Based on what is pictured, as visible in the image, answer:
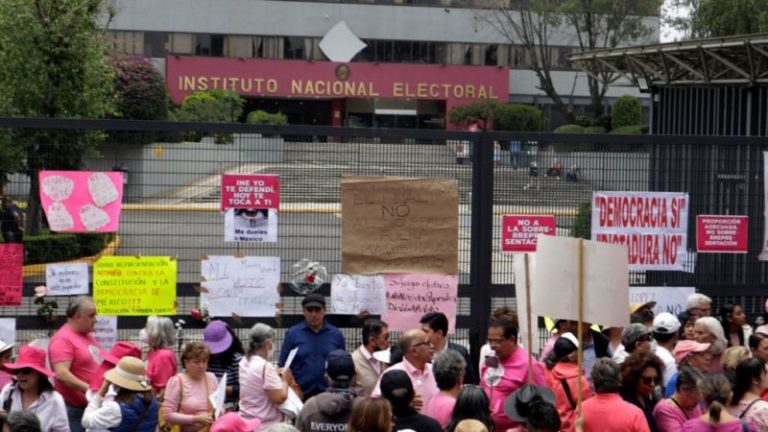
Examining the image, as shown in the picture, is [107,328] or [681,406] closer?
[681,406]

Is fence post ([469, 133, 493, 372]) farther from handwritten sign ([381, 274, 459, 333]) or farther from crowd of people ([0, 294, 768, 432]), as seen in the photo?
crowd of people ([0, 294, 768, 432])

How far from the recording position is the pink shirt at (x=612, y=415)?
7.17 metres

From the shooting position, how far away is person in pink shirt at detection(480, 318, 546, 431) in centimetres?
839

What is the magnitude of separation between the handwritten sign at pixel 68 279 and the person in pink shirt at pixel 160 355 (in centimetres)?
149

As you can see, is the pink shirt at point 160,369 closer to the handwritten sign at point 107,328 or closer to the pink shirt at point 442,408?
the handwritten sign at point 107,328

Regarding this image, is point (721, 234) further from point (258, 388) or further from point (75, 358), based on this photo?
point (75, 358)

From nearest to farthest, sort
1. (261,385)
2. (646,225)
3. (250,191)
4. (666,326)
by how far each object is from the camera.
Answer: (261,385), (666,326), (250,191), (646,225)

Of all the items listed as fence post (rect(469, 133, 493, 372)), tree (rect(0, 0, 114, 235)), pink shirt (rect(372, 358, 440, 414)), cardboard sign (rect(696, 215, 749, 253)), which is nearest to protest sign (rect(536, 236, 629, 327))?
pink shirt (rect(372, 358, 440, 414))

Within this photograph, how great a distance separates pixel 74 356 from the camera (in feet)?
29.6

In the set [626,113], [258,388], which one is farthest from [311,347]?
[626,113]

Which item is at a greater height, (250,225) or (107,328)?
(250,225)

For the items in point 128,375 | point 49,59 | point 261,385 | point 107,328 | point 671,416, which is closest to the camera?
point 128,375

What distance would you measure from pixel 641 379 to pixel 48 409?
3742 millimetres

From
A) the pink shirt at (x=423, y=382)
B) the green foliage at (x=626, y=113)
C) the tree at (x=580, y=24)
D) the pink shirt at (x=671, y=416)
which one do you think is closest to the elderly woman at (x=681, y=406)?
the pink shirt at (x=671, y=416)
